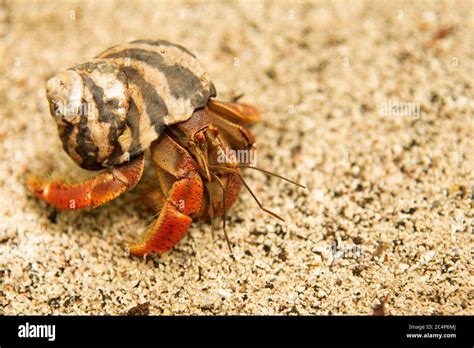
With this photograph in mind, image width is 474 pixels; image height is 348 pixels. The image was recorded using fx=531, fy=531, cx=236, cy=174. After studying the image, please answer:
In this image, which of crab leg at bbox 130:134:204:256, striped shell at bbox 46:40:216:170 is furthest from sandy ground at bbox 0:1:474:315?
striped shell at bbox 46:40:216:170

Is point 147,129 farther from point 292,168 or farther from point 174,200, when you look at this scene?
point 292,168

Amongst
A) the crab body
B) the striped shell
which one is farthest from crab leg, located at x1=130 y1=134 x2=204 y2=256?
the striped shell

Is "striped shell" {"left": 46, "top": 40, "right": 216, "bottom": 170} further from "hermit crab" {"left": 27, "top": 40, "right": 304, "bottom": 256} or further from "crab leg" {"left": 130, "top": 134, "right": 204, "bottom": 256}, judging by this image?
"crab leg" {"left": 130, "top": 134, "right": 204, "bottom": 256}

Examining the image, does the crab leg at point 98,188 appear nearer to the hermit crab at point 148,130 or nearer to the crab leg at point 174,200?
the hermit crab at point 148,130

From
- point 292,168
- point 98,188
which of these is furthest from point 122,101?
point 292,168

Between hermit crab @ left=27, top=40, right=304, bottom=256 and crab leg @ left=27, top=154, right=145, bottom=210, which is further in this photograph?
crab leg @ left=27, top=154, right=145, bottom=210

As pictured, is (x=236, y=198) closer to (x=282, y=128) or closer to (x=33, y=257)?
(x=282, y=128)

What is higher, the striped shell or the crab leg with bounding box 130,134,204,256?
the striped shell

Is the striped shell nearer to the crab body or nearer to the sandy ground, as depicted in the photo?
the crab body
